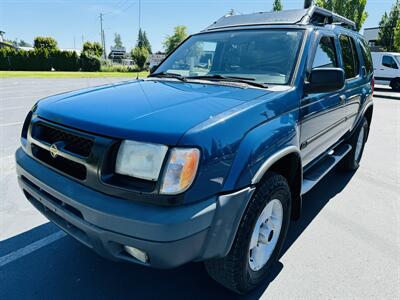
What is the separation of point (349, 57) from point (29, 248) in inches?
160

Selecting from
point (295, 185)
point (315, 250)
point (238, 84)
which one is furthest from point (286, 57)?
point (315, 250)

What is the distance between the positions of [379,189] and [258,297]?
291 centimetres

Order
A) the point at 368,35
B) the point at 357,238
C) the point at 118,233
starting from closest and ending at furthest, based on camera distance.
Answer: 1. the point at 118,233
2. the point at 357,238
3. the point at 368,35

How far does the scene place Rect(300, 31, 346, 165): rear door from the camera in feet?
9.12

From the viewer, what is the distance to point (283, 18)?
3.41 metres

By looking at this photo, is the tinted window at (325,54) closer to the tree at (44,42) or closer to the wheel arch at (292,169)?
the wheel arch at (292,169)

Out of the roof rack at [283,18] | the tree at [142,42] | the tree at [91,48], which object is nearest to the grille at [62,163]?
the roof rack at [283,18]

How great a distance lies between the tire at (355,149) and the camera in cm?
475

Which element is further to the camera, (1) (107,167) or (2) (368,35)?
(2) (368,35)

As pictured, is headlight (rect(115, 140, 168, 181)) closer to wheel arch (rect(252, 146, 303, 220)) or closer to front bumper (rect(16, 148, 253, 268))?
front bumper (rect(16, 148, 253, 268))

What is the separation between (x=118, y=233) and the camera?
169 cm

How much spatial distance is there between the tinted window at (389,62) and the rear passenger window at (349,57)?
679 inches

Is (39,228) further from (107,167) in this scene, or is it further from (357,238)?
(357,238)

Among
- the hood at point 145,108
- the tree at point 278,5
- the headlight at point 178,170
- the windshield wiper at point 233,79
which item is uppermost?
the tree at point 278,5
